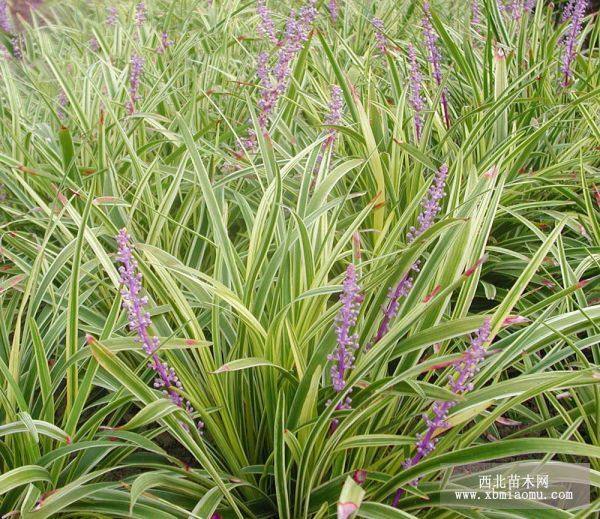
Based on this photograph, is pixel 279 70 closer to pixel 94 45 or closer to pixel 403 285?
pixel 403 285

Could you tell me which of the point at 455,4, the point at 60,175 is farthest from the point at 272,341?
the point at 455,4

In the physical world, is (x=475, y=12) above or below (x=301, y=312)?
above

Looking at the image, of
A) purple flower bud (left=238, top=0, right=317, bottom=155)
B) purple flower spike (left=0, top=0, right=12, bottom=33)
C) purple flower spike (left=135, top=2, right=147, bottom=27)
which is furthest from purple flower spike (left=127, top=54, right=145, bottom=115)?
purple flower spike (left=0, top=0, right=12, bottom=33)

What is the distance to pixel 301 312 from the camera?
211cm

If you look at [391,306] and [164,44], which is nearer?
[391,306]

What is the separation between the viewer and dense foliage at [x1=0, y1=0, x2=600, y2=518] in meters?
1.76

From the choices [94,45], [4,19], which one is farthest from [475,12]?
[4,19]

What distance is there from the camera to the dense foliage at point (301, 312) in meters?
1.76

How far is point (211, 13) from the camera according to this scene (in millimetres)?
4914

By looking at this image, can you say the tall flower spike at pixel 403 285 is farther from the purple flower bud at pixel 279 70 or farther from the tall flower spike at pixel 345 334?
the purple flower bud at pixel 279 70

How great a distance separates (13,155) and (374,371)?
83.3 inches

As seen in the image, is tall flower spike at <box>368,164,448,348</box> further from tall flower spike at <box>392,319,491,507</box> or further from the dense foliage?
tall flower spike at <box>392,319,491,507</box>

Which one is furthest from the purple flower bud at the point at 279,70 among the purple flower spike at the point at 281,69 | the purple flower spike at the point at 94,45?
the purple flower spike at the point at 94,45

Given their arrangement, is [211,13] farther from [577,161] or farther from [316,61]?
[577,161]
